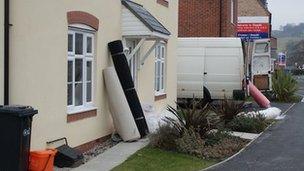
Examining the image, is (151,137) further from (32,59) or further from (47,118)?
(32,59)

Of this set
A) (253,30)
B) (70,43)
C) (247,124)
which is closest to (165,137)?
(70,43)

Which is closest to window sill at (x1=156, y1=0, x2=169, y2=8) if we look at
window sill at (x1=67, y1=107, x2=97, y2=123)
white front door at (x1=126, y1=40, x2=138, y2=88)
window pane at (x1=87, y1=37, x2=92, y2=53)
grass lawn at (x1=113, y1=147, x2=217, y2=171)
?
white front door at (x1=126, y1=40, x2=138, y2=88)

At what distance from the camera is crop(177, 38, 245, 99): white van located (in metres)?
22.2

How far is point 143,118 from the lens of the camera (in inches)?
506

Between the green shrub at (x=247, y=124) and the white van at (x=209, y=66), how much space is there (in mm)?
6341

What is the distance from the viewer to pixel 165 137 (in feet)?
39.8

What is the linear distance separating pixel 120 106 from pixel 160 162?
2.38m

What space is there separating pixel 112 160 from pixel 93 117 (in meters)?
1.72

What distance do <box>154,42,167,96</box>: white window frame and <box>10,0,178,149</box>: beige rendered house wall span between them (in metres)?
4.63

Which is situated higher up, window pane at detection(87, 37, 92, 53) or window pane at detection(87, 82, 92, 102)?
window pane at detection(87, 37, 92, 53)

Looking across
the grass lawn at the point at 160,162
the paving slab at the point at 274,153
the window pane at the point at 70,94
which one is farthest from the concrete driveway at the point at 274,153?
the window pane at the point at 70,94

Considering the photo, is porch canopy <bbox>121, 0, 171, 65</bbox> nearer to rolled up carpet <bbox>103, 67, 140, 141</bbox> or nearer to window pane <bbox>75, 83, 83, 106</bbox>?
rolled up carpet <bbox>103, 67, 140, 141</bbox>

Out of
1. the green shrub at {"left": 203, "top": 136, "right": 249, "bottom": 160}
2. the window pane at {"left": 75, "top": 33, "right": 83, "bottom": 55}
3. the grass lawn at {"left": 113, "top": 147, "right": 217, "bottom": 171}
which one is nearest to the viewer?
the grass lawn at {"left": 113, "top": 147, "right": 217, "bottom": 171}

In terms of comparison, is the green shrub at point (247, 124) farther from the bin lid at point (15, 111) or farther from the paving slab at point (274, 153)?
the bin lid at point (15, 111)
